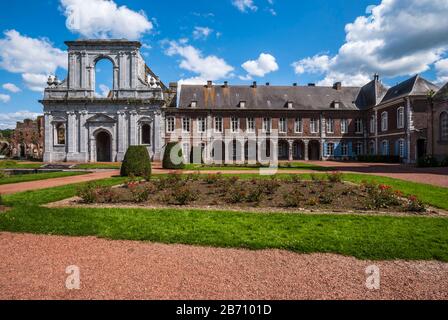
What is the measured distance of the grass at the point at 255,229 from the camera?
420 centimetres

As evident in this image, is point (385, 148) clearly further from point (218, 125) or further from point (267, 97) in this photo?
point (218, 125)

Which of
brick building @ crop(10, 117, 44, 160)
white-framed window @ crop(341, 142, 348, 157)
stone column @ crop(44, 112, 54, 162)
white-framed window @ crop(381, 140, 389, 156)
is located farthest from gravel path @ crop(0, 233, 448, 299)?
brick building @ crop(10, 117, 44, 160)

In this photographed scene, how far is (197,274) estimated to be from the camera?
3.41 m

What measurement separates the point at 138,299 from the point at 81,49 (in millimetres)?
31460

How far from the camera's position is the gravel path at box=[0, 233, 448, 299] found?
2967 mm

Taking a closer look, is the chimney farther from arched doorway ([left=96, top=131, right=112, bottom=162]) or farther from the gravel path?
the gravel path

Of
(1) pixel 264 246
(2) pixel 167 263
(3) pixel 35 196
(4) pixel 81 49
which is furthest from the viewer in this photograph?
(4) pixel 81 49

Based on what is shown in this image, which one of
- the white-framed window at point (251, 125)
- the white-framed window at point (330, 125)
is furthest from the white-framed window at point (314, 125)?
the white-framed window at point (251, 125)

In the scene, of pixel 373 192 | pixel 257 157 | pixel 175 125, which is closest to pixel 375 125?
pixel 257 157

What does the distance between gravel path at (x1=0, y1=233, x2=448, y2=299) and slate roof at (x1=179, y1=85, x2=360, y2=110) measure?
28.6 metres

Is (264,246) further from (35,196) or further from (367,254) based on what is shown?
(35,196)

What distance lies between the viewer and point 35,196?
26.9 ft

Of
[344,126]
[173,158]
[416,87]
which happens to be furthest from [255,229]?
[344,126]
